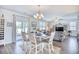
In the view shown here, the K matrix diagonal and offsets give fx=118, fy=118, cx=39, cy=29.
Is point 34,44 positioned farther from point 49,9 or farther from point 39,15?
point 49,9

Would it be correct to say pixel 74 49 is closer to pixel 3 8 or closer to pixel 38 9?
pixel 38 9

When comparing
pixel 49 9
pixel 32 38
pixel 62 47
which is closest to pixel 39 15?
pixel 49 9

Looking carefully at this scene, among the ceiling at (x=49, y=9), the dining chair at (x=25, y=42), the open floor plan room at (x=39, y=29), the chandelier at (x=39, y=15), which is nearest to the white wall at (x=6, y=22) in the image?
the open floor plan room at (x=39, y=29)

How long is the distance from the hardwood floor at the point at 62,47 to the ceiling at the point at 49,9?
83cm

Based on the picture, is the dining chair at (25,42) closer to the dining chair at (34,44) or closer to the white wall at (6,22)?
the dining chair at (34,44)

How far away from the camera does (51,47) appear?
364 cm

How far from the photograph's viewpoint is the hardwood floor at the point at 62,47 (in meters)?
3.58

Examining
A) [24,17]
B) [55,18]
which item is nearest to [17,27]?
[24,17]

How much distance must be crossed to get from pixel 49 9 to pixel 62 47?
1236 mm

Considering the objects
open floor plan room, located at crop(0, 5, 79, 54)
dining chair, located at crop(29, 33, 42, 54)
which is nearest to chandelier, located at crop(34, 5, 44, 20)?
open floor plan room, located at crop(0, 5, 79, 54)

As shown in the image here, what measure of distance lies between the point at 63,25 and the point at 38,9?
912mm

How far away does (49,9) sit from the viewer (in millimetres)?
3615
